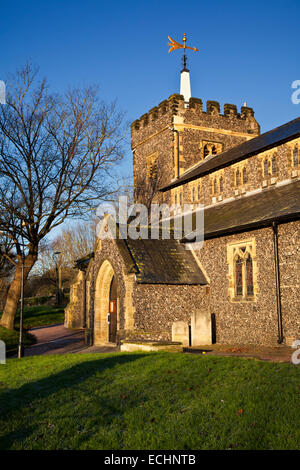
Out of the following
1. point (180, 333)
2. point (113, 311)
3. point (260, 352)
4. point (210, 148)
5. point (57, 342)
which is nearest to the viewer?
point (260, 352)

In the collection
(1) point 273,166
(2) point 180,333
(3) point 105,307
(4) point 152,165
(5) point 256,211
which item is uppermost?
(4) point 152,165

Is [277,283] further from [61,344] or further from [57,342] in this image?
[57,342]

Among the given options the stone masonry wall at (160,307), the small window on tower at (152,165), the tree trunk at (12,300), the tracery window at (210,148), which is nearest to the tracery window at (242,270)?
the stone masonry wall at (160,307)

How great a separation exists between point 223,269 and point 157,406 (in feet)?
33.0

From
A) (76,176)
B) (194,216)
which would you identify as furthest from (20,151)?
(194,216)

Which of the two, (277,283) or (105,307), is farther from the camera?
(105,307)

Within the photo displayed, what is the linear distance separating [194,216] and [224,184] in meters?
2.21

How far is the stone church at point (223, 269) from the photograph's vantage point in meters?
14.2

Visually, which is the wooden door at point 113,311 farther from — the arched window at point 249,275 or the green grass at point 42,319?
the green grass at point 42,319

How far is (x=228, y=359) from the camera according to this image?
1030 cm

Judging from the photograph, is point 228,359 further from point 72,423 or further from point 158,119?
point 158,119

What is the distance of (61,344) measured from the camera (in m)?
20.5

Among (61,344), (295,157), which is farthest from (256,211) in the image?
(61,344)

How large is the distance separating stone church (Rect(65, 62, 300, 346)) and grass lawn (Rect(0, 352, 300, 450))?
182 inches
